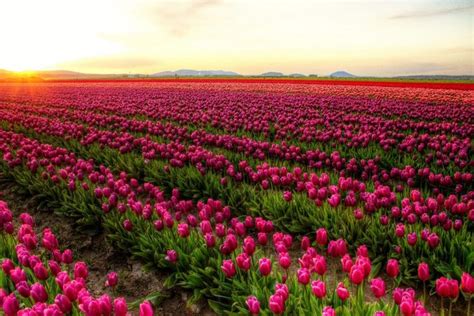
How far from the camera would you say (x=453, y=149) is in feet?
25.6

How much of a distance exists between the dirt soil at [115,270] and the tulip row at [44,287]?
374 mm

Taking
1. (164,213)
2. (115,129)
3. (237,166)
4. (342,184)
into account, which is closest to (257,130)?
(237,166)

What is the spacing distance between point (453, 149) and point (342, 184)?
145 inches

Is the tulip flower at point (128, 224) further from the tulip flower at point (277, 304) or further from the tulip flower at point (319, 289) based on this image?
the tulip flower at point (319, 289)

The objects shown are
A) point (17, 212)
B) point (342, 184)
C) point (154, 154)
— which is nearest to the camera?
point (342, 184)

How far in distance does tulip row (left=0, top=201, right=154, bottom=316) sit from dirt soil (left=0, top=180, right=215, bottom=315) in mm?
374

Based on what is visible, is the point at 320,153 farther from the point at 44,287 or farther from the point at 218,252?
the point at 44,287

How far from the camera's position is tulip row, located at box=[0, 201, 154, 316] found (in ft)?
8.92

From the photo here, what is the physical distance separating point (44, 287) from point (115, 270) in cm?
163

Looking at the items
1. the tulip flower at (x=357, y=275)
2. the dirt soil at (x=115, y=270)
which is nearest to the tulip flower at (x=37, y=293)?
the dirt soil at (x=115, y=270)

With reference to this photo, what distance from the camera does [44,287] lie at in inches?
133

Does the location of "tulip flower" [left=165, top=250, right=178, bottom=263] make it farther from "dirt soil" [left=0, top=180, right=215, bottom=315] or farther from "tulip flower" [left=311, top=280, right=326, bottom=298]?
"tulip flower" [left=311, top=280, right=326, bottom=298]

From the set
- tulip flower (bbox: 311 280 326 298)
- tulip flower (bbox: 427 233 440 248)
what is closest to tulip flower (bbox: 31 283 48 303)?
tulip flower (bbox: 311 280 326 298)

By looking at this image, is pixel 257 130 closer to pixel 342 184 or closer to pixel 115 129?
pixel 115 129
